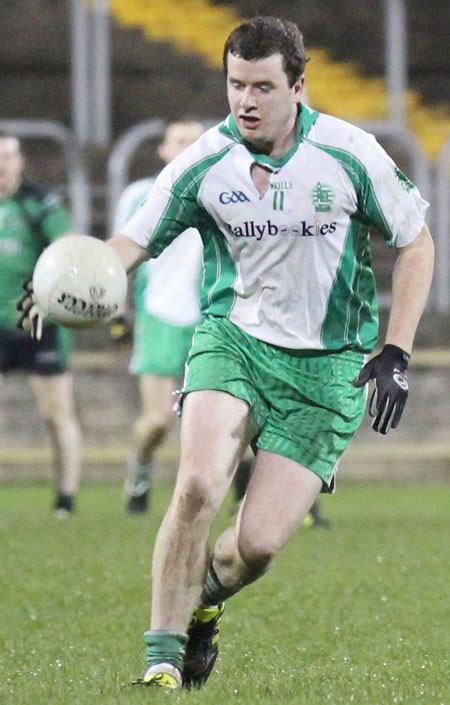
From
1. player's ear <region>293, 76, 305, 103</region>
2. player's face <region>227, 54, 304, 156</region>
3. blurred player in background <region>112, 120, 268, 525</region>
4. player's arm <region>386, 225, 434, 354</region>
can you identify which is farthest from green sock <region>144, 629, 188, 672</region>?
blurred player in background <region>112, 120, 268, 525</region>

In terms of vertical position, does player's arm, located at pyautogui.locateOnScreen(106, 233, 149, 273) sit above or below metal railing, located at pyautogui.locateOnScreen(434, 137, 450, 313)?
above

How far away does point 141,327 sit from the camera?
1057 cm

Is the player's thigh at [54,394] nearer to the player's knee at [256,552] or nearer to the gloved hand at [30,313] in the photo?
the gloved hand at [30,313]

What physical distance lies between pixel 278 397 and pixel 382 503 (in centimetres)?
695

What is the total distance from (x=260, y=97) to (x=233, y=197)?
0.33 metres

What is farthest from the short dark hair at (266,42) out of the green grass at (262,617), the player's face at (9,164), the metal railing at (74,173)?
the metal railing at (74,173)

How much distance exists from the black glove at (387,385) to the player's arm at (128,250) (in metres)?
0.82

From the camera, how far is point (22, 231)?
10.5 metres

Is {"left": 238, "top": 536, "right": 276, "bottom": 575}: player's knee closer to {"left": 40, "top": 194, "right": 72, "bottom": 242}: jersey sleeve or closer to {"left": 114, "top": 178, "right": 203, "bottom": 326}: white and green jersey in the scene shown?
{"left": 114, "top": 178, "right": 203, "bottom": 326}: white and green jersey

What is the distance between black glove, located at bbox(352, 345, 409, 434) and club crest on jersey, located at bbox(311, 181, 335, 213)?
0.50m

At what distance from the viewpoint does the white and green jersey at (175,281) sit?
1033cm

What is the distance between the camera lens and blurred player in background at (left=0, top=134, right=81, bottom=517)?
10367 millimetres

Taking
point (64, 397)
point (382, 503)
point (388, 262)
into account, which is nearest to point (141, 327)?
point (64, 397)

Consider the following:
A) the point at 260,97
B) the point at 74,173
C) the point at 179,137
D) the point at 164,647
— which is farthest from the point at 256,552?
the point at 74,173
